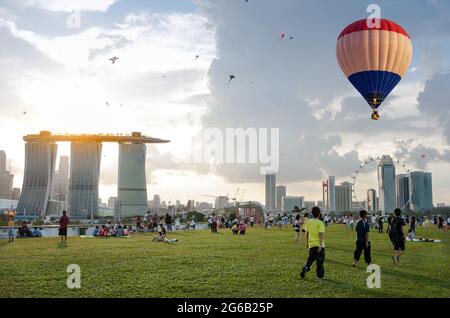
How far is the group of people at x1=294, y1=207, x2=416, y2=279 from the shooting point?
15.2m

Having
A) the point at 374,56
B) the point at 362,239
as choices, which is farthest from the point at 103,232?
the point at 362,239

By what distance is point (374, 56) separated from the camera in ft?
118

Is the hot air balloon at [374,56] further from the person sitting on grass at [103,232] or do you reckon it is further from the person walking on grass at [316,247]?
the person sitting on grass at [103,232]

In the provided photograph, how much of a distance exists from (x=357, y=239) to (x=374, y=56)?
21591 mm

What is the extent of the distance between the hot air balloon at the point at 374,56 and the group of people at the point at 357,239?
20.2 meters

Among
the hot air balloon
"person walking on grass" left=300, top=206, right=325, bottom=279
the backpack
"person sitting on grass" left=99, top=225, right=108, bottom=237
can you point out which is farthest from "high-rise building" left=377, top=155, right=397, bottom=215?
"person walking on grass" left=300, top=206, right=325, bottom=279

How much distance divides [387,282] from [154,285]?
7417 millimetres

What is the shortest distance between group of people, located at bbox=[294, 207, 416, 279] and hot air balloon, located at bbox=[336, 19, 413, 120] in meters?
20.2

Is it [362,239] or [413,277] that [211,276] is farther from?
[413,277]

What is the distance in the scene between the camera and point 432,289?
13469 millimetres

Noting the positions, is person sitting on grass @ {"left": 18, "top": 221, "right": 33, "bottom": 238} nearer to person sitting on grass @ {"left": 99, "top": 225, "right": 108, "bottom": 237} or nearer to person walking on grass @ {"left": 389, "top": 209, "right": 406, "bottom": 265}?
person sitting on grass @ {"left": 99, "top": 225, "right": 108, "bottom": 237}

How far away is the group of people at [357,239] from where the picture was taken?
15.2m
